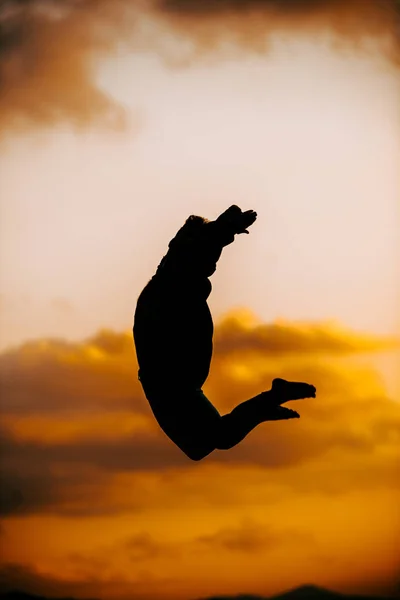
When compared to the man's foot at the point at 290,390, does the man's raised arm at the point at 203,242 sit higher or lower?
higher

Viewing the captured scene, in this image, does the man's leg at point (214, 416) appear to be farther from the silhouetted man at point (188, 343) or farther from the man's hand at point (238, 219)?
the man's hand at point (238, 219)

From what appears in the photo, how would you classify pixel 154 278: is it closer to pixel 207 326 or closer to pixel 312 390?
pixel 207 326

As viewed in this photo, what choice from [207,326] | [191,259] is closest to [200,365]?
[207,326]

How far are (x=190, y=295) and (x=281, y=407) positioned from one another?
1391 millimetres

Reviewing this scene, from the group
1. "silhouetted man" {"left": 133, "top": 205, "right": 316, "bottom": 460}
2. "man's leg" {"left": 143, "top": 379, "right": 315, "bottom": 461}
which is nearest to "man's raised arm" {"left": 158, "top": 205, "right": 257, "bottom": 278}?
"silhouetted man" {"left": 133, "top": 205, "right": 316, "bottom": 460}

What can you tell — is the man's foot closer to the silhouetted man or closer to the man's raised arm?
the silhouetted man

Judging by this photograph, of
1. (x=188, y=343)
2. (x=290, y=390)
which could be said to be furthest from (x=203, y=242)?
(x=290, y=390)

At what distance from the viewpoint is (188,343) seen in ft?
32.4

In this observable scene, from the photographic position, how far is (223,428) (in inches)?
380

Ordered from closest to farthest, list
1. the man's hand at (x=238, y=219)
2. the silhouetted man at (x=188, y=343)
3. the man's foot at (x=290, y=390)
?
the man's foot at (x=290, y=390) < the silhouetted man at (x=188, y=343) < the man's hand at (x=238, y=219)

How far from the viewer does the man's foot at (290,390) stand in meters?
9.57

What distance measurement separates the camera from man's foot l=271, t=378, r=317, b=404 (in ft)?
31.4

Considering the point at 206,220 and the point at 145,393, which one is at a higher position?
the point at 206,220

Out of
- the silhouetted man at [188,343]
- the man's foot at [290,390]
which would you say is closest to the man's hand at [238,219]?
the silhouetted man at [188,343]
